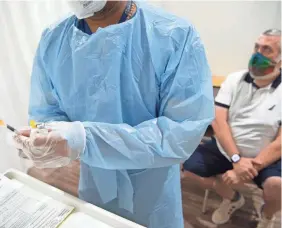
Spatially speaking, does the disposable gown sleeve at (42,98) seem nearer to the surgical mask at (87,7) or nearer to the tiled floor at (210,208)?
the surgical mask at (87,7)

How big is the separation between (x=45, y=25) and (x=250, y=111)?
149 centimetres

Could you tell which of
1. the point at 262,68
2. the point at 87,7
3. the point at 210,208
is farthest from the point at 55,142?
the point at 210,208

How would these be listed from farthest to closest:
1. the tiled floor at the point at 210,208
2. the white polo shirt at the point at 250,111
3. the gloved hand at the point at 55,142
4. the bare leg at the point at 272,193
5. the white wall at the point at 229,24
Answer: the white wall at the point at 229,24 → the tiled floor at the point at 210,208 → the white polo shirt at the point at 250,111 → the bare leg at the point at 272,193 → the gloved hand at the point at 55,142

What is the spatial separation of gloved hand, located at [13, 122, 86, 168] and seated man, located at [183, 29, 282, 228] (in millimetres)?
1268

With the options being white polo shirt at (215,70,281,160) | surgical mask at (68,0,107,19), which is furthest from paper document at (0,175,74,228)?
white polo shirt at (215,70,281,160)

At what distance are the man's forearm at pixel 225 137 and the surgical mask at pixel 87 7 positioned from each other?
129cm

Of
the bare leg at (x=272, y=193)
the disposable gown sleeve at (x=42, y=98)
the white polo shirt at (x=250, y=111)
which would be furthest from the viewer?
the white polo shirt at (x=250, y=111)

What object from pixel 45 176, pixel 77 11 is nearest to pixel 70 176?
pixel 45 176

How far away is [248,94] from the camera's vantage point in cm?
175

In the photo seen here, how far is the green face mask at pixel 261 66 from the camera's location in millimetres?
1706

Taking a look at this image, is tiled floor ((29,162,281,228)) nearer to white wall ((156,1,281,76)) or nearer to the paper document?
the paper document

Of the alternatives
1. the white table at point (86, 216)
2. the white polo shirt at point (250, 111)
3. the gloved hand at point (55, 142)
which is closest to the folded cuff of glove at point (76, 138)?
the gloved hand at point (55, 142)

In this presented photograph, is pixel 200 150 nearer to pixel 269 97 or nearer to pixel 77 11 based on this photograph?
pixel 269 97

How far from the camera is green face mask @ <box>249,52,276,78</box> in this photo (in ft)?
5.60
